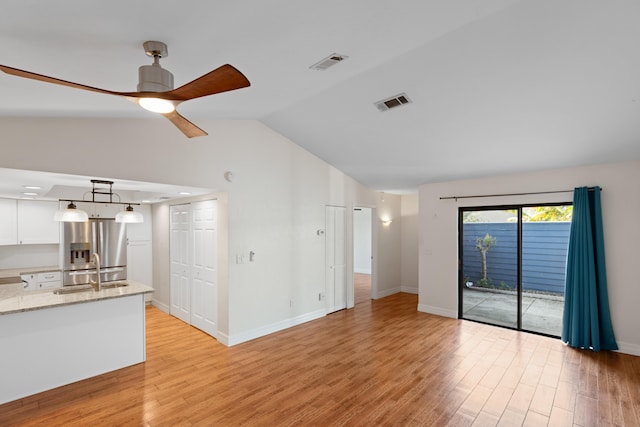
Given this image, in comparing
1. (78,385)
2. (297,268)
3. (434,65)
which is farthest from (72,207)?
(434,65)

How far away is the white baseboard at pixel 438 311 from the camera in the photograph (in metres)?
5.52

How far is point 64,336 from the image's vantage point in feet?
10.8

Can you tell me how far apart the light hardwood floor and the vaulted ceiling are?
267cm

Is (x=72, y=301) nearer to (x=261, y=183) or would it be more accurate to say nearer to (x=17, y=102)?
(x=17, y=102)

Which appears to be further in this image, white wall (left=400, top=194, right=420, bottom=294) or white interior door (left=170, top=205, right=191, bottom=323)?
white wall (left=400, top=194, right=420, bottom=294)

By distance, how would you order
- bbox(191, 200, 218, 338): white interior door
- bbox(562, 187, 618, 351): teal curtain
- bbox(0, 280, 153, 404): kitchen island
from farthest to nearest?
bbox(191, 200, 218, 338): white interior door, bbox(562, 187, 618, 351): teal curtain, bbox(0, 280, 153, 404): kitchen island

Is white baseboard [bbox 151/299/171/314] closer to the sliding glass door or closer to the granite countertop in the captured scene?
the granite countertop

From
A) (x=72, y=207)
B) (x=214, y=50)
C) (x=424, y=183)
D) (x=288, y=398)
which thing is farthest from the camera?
(x=424, y=183)

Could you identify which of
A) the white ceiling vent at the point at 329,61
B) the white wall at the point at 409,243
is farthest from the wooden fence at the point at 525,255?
the white ceiling vent at the point at 329,61

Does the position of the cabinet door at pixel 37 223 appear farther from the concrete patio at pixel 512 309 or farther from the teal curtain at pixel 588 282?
the teal curtain at pixel 588 282

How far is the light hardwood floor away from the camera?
8.86ft

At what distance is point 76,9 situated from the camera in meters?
1.42

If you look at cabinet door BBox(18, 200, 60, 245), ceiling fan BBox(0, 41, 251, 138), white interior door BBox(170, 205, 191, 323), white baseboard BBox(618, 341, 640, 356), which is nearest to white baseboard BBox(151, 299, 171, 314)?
white interior door BBox(170, 205, 191, 323)

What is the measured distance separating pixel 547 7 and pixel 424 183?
3906mm
